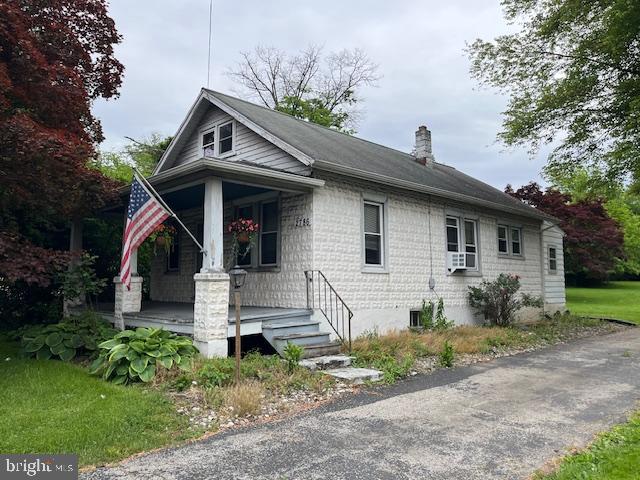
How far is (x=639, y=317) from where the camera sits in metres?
17.5

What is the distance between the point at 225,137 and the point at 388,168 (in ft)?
13.7

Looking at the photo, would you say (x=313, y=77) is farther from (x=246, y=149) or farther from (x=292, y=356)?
(x=292, y=356)

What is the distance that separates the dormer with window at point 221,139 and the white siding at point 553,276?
1125 cm

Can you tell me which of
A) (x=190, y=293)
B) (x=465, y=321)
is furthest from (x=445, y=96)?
(x=190, y=293)

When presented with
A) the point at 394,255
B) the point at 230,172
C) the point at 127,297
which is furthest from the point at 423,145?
the point at 127,297

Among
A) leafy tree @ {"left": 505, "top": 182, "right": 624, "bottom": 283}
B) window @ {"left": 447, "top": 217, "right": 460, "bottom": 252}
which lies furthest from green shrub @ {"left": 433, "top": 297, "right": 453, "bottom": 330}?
leafy tree @ {"left": 505, "top": 182, "right": 624, "bottom": 283}

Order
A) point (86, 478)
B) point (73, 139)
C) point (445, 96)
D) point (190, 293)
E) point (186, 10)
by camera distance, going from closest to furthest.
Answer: point (86, 478) < point (73, 139) < point (186, 10) < point (190, 293) < point (445, 96)

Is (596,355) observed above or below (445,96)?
below

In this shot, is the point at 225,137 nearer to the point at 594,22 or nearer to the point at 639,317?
the point at 594,22

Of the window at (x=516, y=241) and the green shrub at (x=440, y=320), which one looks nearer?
the green shrub at (x=440, y=320)

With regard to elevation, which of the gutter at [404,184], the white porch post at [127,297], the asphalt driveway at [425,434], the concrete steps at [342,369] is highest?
the gutter at [404,184]

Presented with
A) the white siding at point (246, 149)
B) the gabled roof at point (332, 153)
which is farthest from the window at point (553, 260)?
the white siding at point (246, 149)

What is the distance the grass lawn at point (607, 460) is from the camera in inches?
138

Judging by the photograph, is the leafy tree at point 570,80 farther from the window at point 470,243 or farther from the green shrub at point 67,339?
the green shrub at point 67,339
